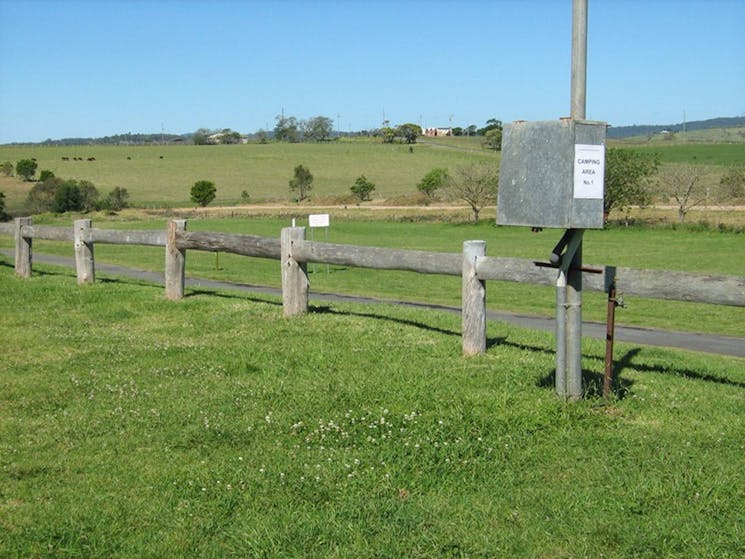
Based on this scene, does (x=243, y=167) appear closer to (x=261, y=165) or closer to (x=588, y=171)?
(x=261, y=165)

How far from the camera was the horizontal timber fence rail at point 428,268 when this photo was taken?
777cm

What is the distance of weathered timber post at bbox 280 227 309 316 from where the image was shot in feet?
37.9

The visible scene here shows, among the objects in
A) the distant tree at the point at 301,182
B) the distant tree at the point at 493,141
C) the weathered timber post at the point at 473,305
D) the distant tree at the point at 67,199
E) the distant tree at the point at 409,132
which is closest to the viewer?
the weathered timber post at the point at 473,305

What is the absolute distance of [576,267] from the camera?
7.05m

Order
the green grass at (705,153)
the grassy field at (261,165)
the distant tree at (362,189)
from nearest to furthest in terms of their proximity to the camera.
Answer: the distant tree at (362,189) → the grassy field at (261,165) → the green grass at (705,153)

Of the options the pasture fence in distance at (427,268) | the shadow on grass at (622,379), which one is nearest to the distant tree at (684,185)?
the pasture fence in distance at (427,268)

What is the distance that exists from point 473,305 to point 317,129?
546ft

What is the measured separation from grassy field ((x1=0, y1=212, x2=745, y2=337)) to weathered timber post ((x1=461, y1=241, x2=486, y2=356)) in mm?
6922

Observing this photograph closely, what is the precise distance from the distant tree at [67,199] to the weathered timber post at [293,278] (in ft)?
175

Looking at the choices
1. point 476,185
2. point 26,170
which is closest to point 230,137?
point 26,170

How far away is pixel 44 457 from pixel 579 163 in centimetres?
422

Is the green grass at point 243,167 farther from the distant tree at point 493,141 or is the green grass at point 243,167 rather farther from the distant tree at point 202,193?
the distant tree at point 493,141

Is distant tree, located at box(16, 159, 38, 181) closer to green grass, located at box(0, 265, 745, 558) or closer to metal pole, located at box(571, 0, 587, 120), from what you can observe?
green grass, located at box(0, 265, 745, 558)

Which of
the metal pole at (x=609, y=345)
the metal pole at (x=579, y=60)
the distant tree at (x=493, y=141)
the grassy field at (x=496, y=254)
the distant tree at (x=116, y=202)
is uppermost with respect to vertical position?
the distant tree at (x=493, y=141)
